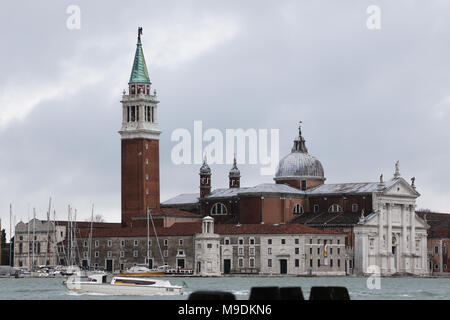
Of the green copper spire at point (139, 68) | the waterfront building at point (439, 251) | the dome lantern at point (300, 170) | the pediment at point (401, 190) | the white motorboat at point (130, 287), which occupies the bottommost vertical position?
the white motorboat at point (130, 287)

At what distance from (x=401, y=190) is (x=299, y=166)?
32.8 feet

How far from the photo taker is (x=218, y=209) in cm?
10862

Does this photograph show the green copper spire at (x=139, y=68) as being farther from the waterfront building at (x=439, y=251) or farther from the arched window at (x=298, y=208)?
the waterfront building at (x=439, y=251)

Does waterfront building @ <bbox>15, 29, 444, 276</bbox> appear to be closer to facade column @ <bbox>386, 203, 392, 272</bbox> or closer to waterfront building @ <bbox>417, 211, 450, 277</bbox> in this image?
facade column @ <bbox>386, 203, 392, 272</bbox>

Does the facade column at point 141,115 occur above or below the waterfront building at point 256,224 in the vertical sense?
above

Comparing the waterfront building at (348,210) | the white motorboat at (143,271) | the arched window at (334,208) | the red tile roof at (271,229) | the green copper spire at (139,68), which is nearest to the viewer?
the white motorboat at (143,271)

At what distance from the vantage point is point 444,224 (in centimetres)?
11394

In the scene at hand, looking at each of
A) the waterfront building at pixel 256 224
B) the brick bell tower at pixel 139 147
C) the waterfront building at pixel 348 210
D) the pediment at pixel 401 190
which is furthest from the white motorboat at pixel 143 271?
the pediment at pixel 401 190

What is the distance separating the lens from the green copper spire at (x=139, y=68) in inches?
4161

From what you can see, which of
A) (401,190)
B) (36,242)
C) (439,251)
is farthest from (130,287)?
(36,242)

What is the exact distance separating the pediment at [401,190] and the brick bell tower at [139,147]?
1940cm

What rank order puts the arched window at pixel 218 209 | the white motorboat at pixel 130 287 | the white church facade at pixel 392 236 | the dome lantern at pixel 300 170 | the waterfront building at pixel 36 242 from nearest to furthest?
the white motorboat at pixel 130 287
the white church facade at pixel 392 236
the arched window at pixel 218 209
the dome lantern at pixel 300 170
the waterfront building at pixel 36 242

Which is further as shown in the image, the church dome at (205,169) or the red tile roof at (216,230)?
the church dome at (205,169)
